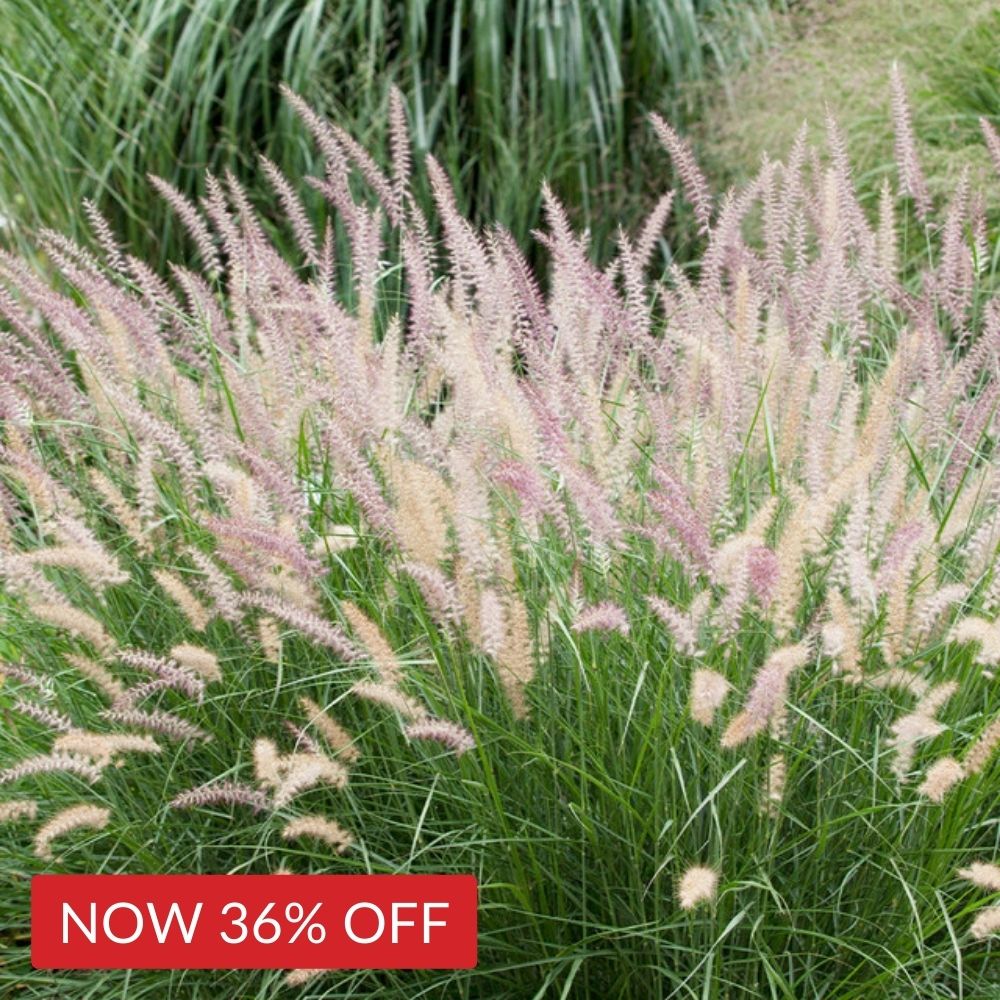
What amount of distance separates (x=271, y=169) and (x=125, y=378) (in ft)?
1.59

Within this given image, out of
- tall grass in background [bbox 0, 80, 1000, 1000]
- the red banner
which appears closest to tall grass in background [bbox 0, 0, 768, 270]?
tall grass in background [bbox 0, 80, 1000, 1000]

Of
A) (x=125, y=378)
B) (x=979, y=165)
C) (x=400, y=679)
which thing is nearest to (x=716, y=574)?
(x=400, y=679)

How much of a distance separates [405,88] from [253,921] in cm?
406

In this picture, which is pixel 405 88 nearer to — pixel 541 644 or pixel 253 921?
pixel 541 644

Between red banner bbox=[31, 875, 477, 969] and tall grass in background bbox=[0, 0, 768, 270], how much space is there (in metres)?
3.41

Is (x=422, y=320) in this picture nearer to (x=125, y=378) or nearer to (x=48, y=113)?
(x=125, y=378)

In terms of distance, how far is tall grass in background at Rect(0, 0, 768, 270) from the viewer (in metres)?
5.33

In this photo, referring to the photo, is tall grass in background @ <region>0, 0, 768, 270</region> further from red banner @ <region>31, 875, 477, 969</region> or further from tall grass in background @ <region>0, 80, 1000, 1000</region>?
red banner @ <region>31, 875, 477, 969</region>

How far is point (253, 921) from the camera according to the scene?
2039 mm

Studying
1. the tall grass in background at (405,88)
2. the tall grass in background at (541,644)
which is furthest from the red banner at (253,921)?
the tall grass in background at (405,88)

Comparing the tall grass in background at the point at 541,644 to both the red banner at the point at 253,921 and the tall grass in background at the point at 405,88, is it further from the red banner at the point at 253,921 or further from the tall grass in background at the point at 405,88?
the tall grass in background at the point at 405,88

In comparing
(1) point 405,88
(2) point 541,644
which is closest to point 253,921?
(2) point 541,644

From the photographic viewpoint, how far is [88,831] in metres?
2.24

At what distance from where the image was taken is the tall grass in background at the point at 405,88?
5332mm
